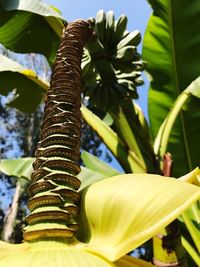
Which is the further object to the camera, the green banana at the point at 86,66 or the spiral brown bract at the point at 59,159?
the green banana at the point at 86,66

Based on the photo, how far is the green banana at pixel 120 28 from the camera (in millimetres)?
1584

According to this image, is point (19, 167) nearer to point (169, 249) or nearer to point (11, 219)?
point (169, 249)

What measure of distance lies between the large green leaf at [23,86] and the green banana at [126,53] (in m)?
0.32

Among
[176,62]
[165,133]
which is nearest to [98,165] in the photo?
[176,62]

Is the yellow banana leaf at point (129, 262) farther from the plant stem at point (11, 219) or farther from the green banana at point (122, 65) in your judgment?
the plant stem at point (11, 219)

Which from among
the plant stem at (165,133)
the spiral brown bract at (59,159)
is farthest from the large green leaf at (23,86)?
the spiral brown bract at (59,159)

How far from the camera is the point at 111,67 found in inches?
57.4

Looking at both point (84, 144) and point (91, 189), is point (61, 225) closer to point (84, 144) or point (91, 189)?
point (91, 189)

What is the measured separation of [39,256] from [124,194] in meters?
0.10

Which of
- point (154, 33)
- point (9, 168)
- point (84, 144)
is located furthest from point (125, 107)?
point (84, 144)

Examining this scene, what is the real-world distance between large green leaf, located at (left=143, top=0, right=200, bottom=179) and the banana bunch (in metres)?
0.60

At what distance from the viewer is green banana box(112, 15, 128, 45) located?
158 cm

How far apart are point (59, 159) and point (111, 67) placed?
100 cm

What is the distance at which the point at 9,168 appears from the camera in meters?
2.42
